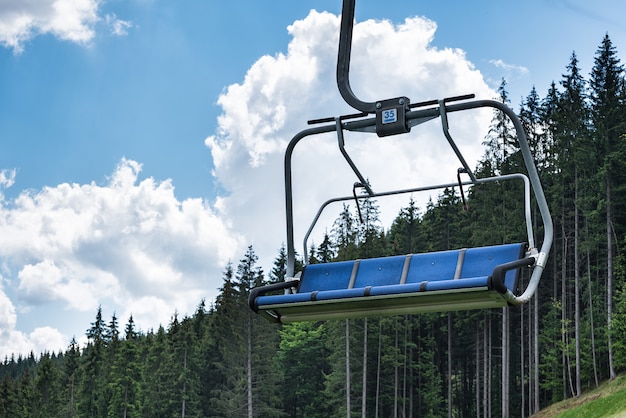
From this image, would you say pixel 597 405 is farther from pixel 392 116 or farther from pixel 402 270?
pixel 392 116

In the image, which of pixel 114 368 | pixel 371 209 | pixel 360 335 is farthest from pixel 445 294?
pixel 114 368

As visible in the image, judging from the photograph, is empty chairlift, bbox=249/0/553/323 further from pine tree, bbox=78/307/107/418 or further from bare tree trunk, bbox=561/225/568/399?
pine tree, bbox=78/307/107/418

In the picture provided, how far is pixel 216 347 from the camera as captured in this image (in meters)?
52.0

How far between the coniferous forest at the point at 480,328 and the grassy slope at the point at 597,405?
104 centimetres

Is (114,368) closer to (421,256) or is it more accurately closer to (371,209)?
(371,209)

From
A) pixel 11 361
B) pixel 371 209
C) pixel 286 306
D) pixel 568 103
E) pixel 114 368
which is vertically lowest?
pixel 11 361

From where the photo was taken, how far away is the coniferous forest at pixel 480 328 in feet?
117

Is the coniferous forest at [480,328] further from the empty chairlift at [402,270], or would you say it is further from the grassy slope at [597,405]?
the empty chairlift at [402,270]

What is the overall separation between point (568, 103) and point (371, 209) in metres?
14.0

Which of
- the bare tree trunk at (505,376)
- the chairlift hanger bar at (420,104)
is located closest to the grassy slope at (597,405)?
the bare tree trunk at (505,376)

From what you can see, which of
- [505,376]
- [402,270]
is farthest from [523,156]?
[505,376]

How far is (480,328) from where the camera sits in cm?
4409

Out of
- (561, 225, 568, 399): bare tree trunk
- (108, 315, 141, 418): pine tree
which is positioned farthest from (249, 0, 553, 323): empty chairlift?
(108, 315, 141, 418): pine tree

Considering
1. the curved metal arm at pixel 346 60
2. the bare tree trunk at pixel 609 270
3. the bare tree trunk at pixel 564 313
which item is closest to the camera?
the curved metal arm at pixel 346 60
